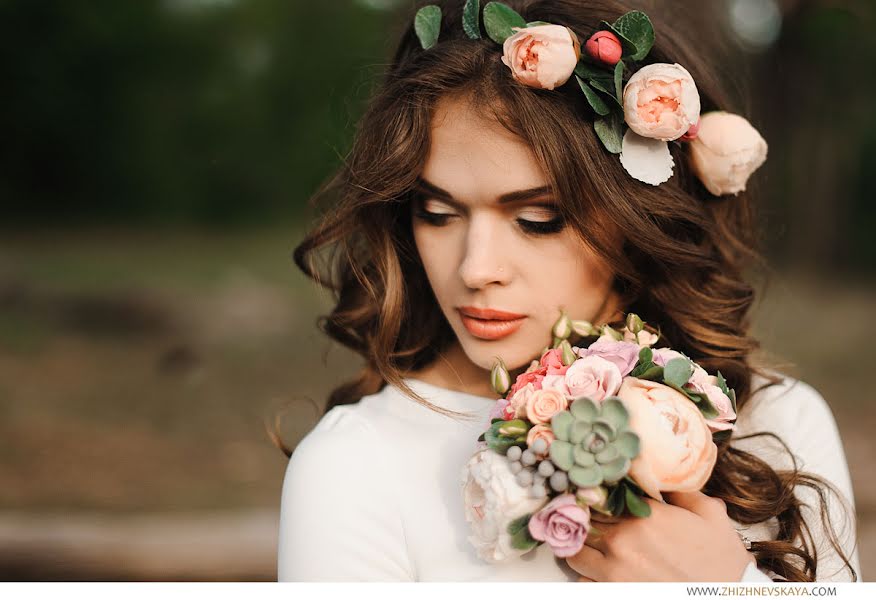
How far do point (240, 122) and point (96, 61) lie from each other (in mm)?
2312

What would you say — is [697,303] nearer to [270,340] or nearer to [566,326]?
[566,326]

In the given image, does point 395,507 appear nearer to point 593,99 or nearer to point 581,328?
point 581,328

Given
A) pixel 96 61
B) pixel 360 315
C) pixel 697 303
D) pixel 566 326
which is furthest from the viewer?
pixel 96 61

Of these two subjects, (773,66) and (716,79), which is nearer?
(716,79)

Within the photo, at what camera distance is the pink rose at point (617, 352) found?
1.83m

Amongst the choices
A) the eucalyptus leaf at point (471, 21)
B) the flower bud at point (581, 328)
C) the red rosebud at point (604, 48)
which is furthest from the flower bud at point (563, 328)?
the eucalyptus leaf at point (471, 21)

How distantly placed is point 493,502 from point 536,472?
0.10 m

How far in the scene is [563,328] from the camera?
200 centimetres

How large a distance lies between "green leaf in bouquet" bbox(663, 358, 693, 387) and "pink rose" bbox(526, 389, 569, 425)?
215mm

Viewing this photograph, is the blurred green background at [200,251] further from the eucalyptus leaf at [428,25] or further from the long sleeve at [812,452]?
the eucalyptus leaf at [428,25]

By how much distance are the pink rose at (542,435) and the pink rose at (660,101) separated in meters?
0.76

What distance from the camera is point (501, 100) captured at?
205cm

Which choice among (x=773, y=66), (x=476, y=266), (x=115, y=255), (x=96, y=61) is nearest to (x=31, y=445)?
(x=476, y=266)

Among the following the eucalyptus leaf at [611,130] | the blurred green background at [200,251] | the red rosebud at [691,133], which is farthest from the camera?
the blurred green background at [200,251]
